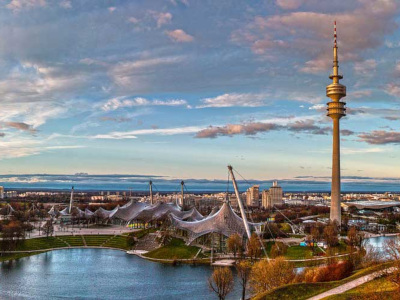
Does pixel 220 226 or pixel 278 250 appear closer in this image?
pixel 278 250

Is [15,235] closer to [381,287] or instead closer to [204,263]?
[204,263]

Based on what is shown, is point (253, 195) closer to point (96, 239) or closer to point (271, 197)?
point (271, 197)

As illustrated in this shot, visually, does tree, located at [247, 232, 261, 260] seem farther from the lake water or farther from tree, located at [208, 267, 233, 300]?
tree, located at [208, 267, 233, 300]

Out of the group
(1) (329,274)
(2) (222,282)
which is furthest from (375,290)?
(2) (222,282)

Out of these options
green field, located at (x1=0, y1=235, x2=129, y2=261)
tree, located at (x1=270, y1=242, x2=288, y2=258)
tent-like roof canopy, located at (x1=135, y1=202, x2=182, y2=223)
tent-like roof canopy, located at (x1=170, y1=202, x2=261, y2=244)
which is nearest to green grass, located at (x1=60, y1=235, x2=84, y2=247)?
green field, located at (x1=0, y1=235, x2=129, y2=261)

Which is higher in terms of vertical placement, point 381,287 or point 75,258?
point 381,287

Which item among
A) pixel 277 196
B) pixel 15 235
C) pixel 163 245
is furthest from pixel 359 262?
pixel 277 196

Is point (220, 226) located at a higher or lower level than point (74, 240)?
higher

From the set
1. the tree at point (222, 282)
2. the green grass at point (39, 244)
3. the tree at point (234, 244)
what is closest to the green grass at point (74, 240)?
the green grass at point (39, 244)
